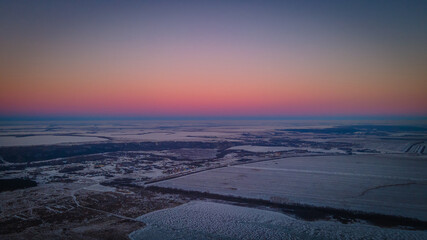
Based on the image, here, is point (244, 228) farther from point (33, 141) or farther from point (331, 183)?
point (33, 141)

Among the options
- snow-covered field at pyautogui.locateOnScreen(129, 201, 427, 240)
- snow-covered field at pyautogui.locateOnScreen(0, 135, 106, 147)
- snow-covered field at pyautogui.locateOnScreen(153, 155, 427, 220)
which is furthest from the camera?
snow-covered field at pyautogui.locateOnScreen(0, 135, 106, 147)

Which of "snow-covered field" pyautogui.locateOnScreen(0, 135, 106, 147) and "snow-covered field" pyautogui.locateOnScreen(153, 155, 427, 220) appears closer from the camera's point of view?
"snow-covered field" pyautogui.locateOnScreen(153, 155, 427, 220)

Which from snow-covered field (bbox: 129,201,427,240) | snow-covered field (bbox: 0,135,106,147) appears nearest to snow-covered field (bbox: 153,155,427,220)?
snow-covered field (bbox: 129,201,427,240)

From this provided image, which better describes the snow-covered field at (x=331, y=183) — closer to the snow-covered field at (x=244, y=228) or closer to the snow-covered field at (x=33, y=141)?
the snow-covered field at (x=244, y=228)

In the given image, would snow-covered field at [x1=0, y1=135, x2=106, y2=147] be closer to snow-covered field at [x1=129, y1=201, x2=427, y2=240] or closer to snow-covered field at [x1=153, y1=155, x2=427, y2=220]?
snow-covered field at [x1=153, y1=155, x2=427, y2=220]

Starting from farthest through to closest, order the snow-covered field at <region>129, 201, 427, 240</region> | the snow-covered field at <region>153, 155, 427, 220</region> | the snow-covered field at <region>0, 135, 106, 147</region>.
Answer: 1. the snow-covered field at <region>0, 135, 106, 147</region>
2. the snow-covered field at <region>153, 155, 427, 220</region>
3. the snow-covered field at <region>129, 201, 427, 240</region>

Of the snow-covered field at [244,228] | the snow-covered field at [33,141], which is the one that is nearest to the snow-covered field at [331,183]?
the snow-covered field at [244,228]

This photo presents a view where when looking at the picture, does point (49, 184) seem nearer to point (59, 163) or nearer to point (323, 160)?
point (59, 163)
